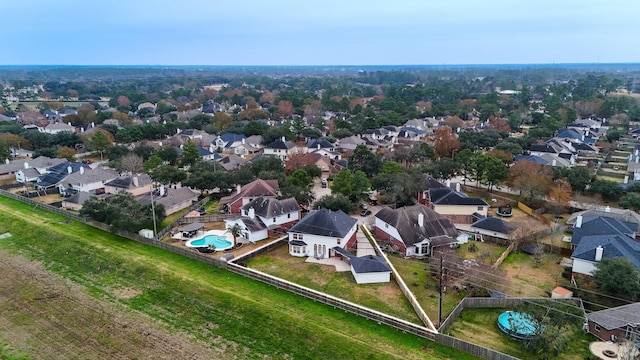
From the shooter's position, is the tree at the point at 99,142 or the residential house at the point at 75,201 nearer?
the residential house at the point at 75,201

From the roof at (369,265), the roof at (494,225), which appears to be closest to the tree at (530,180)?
the roof at (494,225)

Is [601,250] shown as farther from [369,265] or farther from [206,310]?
[206,310]

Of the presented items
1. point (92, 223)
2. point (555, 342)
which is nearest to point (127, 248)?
point (92, 223)

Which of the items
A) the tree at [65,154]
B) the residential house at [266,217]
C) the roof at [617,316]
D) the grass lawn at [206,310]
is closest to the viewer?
the grass lawn at [206,310]

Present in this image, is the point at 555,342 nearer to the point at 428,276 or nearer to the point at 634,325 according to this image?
the point at 634,325

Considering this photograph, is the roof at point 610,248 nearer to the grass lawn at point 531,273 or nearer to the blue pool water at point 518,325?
the grass lawn at point 531,273
